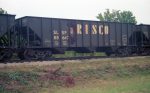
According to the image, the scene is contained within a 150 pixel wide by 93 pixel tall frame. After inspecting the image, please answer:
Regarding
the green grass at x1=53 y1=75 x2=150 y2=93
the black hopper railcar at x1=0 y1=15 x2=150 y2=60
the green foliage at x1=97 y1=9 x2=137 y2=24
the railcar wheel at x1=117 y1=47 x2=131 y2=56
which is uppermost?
the green foliage at x1=97 y1=9 x2=137 y2=24

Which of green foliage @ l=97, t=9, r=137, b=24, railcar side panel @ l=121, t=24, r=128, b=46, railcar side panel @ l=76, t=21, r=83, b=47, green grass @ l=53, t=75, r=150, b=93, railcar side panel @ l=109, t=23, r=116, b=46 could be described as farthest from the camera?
green foliage @ l=97, t=9, r=137, b=24

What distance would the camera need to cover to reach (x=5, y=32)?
67.3 ft

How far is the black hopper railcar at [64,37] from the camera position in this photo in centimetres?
2148

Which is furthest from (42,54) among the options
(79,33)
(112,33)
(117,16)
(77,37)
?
(117,16)

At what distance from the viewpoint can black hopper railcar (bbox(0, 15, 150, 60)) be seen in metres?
21.5

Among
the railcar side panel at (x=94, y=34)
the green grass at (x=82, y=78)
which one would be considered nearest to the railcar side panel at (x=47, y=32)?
the green grass at (x=82, y=78)

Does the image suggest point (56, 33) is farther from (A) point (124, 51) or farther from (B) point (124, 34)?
(B) point (124, 34)

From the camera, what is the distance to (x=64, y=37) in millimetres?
23609

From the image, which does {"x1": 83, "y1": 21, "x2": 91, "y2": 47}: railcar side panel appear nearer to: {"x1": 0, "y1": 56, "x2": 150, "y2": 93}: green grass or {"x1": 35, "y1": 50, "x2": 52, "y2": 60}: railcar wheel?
{"x1": 35, "y1": 50, "x2": 52, "y2": 60}: railcar wheel

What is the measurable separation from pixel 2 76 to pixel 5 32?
696 cm

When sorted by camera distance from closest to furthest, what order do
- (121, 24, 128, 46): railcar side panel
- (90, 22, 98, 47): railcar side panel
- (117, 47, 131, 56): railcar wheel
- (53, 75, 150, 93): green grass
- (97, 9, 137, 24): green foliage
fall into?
(53, 75, 150, 93): green grass
(90, 22, 98, 47): railcar side panel
(117, 47, 131, 56): railcar wheel
(121, 24, 128, 46): railcar side panel
(97, 9, 137, 24): green foliage

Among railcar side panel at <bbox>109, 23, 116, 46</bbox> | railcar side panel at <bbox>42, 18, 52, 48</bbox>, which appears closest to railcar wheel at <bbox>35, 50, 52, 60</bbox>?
railcar side panel at <bbox>42, 18, 52, 48</bbox>

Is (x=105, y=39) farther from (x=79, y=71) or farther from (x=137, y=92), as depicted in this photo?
(x=137, y=92)

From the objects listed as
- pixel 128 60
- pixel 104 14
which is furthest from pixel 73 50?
pixel 104 14
